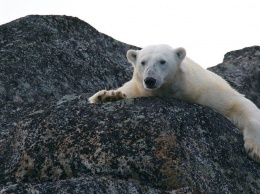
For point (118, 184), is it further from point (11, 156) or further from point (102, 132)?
point (11, 156)

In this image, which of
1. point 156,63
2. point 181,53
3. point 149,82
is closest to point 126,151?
point 149,82

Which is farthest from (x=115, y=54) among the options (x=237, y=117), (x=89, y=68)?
(x=237, y=117)

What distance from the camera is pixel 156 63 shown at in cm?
723

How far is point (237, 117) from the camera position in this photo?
22.9 ft

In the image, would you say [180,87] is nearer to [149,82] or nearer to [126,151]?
[149,82]

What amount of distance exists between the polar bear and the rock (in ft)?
5.73

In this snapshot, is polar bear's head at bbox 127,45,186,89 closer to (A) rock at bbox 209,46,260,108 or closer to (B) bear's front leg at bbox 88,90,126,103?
(B) bear's front leg at bbox 88,90,126,103

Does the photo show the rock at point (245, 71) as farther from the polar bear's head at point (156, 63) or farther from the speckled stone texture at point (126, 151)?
the speckled stone texture at point (126, 151)

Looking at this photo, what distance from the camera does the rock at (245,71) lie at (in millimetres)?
9289

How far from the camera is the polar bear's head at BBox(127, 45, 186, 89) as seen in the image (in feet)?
22.5

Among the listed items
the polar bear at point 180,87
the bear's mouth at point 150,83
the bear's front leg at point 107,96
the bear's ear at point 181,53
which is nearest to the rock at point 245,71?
the polar bear at point 180,87

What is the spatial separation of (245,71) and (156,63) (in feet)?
9.86

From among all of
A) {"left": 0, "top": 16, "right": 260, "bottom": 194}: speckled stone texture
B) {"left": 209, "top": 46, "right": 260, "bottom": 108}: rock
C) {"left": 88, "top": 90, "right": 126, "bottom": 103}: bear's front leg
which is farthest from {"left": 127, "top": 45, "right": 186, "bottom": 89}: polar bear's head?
{"left": 209, "top": 46, "right": 260, "bottom": 108}: rock

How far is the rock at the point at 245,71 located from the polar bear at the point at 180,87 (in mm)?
1746
